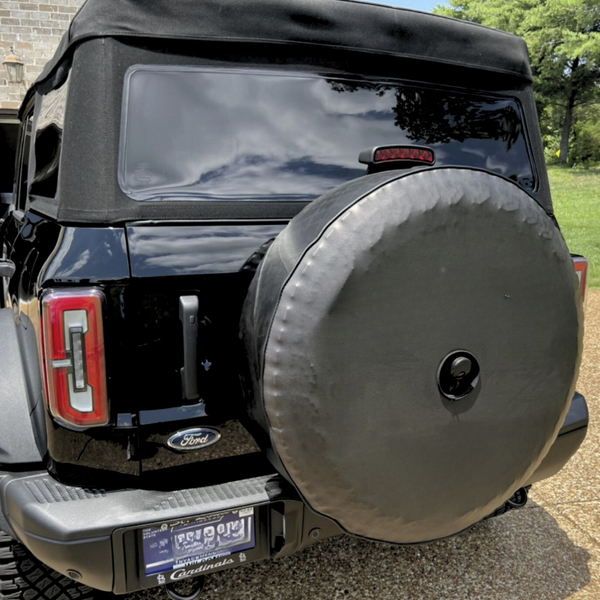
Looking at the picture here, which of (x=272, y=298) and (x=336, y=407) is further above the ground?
(x=272, y=298)

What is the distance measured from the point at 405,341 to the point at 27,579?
→ 1.54 m

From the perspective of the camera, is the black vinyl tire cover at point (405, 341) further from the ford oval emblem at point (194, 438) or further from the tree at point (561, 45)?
the tree at point (561, 45)

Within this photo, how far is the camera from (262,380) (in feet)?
5.22

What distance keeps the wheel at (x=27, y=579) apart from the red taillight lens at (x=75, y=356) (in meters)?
0.65

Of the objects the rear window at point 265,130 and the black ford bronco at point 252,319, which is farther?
the rear window at point 265,130

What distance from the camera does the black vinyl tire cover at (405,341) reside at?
1560 mm

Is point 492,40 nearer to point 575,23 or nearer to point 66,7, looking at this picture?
point 66,7

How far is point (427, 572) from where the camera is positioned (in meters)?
2.70

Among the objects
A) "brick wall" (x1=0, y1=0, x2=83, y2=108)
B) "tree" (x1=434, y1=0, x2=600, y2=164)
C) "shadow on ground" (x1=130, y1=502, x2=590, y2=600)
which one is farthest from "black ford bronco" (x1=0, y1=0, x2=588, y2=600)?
"tree" (x1=434, y1=0, x2=600, y2=164)

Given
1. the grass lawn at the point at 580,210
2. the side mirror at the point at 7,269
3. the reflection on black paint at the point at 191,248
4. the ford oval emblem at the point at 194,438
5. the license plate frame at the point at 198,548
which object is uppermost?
the reflection on black paint at the point at 191,248

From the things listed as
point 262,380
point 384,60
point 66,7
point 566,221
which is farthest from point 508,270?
point 66,7

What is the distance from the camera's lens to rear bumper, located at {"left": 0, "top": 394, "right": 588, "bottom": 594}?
1.70m

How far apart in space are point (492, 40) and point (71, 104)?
1.69 meters

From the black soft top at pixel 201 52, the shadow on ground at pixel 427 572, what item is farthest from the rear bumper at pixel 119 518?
the black soft top at pixel 201 52
